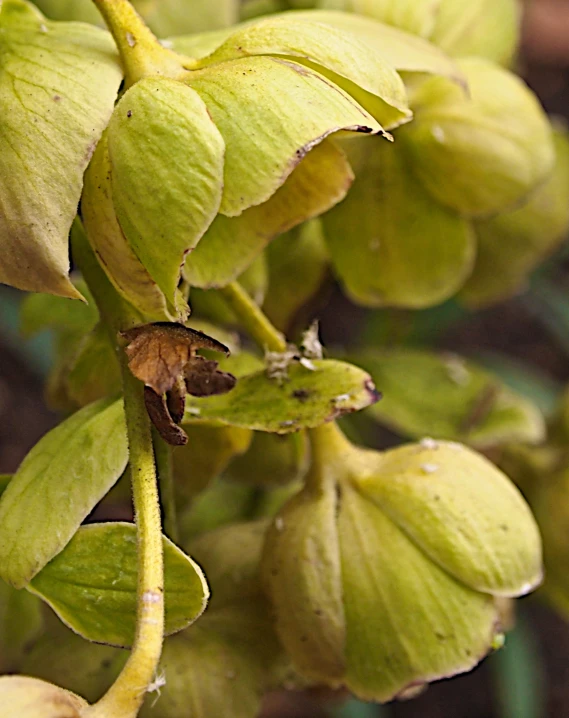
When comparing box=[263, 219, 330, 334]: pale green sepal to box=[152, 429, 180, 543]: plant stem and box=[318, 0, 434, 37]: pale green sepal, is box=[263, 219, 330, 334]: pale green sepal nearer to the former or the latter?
box=[318, 0, 434, 37]: pale green sepal

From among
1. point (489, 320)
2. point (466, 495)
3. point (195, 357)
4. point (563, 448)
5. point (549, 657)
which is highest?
point (195, 357)

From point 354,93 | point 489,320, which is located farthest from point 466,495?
point 489,320

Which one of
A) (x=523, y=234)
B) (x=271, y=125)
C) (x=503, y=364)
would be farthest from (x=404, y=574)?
(x=503, y=364)

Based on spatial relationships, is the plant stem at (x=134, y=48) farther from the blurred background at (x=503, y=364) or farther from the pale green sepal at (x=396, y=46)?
the blurred background at (x=503, y=364)

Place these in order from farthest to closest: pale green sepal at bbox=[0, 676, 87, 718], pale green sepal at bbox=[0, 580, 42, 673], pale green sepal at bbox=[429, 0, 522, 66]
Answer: pale green sepal at bbox=[429, 0, 522, 66] < pale green sepal at bbox=[0, 580, 42, 673] < pale green sepal at bbox=[0, 676, 87, 718]

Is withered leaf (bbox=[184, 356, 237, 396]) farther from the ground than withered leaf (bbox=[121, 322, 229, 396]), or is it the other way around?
withered leaf (bbox=[121, 322, 229, 396])

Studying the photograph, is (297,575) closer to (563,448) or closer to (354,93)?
(354,93)

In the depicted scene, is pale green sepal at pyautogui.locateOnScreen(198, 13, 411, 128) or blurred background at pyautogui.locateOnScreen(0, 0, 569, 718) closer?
pale green sepal at pyautogui.locateOnScreen(198, 13, 411, 128)

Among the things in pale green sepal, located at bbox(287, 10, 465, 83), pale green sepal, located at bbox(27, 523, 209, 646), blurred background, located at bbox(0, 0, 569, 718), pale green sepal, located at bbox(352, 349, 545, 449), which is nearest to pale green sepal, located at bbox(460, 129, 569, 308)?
pale green sepal, located at bbox(352, 349, 545, 449)
